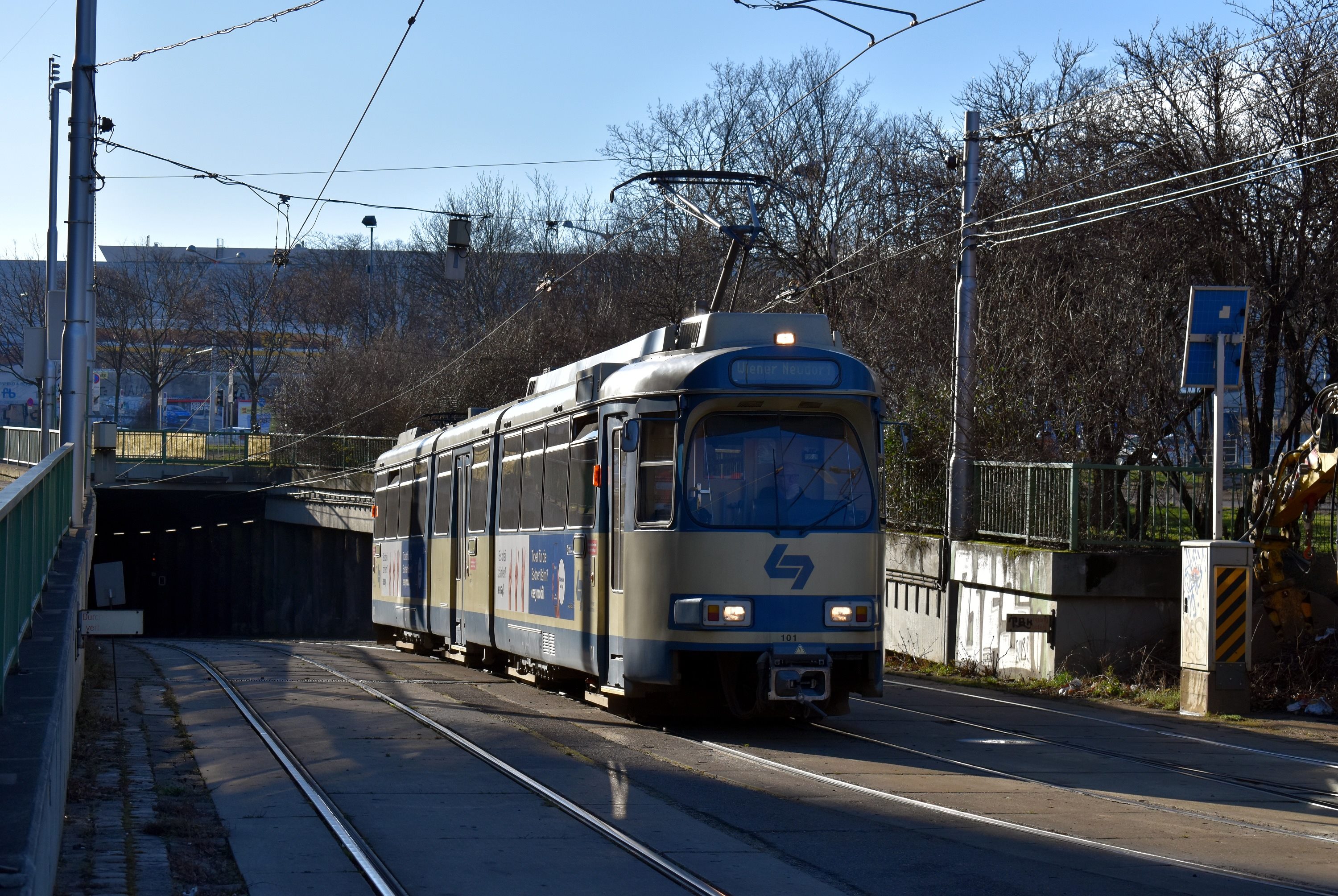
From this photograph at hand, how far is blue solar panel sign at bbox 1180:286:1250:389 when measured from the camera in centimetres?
1466

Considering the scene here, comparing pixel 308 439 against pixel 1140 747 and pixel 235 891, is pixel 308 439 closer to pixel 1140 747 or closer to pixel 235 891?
pixel 1140 747

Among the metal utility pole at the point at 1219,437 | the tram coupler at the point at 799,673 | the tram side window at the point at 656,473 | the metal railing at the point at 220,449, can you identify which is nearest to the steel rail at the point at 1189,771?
the tram coupler at the point at 799,673

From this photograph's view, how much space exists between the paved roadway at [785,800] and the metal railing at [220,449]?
32169mm

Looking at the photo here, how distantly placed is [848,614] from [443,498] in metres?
8.73

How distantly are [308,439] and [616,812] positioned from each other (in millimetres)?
38689

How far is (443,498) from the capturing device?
1912 centimetres

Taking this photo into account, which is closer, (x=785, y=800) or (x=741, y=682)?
(x=785, y=800)

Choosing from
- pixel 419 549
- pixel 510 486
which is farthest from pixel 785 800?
pixel 419 549

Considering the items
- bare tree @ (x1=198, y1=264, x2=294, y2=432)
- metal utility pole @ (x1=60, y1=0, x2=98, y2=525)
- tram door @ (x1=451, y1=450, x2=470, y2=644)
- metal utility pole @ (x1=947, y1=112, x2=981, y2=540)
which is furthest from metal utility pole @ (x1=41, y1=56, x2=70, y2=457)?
bare tree @ (x1=198, y1=264, x2=294, y2=432)

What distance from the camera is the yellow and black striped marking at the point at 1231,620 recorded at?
14.1 metres

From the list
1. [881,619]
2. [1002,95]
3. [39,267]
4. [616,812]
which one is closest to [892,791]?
[616,812]

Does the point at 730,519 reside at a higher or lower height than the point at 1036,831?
higher

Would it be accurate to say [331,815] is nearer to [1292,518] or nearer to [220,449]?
[1292,518]

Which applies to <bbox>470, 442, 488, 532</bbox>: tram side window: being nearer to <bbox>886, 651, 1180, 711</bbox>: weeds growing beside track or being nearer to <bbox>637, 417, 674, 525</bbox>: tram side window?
<bbox>637, 417, 674, 525</bbox>: tram side window
